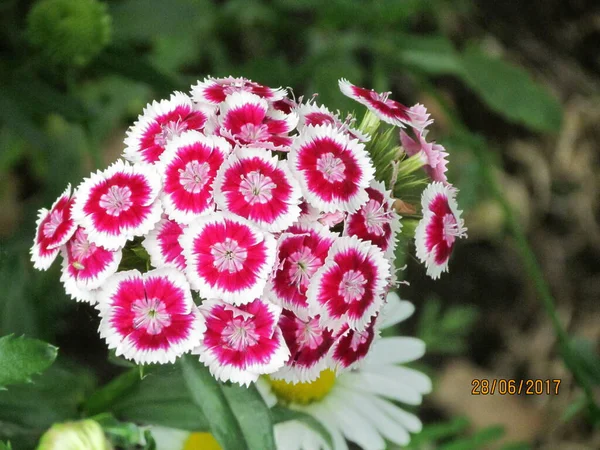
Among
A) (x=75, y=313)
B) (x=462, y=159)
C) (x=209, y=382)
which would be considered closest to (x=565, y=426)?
(x=462, y=159)

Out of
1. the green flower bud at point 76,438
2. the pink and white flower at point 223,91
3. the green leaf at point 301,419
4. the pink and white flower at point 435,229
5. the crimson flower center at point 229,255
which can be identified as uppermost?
the pink and white flower at point 223,91

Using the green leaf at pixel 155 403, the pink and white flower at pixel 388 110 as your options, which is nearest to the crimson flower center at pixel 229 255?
the pink and white flower at pixel 388 110

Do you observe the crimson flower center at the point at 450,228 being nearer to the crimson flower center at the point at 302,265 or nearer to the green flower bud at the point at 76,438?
the crimson flower center at the point at 302,265

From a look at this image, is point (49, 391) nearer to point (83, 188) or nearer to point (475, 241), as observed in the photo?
point (83, 188)

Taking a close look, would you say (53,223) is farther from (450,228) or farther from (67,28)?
(67,28)

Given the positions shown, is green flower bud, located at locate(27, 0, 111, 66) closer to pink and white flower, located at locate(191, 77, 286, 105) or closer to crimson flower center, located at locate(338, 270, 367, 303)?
pink and white flower, located at locate(191, 77, 286, 105)

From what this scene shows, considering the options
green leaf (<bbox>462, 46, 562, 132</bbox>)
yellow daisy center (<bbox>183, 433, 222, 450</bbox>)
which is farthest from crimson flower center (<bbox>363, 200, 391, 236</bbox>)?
green leaf (<bbox>462, 46, 562, 132</bbox>)

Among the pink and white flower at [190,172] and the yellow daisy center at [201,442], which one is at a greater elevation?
the pink and white flower at [190,172]
